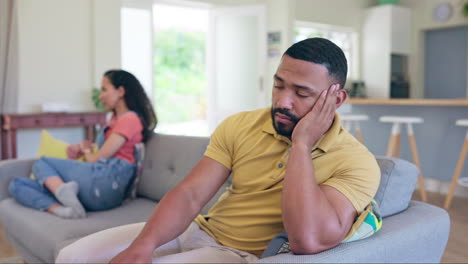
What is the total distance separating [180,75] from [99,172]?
10915 millimetres

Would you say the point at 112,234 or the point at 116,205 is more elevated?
the point at 112,234

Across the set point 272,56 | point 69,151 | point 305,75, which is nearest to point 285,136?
point 305,75

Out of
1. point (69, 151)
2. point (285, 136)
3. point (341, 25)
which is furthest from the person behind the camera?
point (341, 25)

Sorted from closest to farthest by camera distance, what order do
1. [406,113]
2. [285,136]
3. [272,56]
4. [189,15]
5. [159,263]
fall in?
[159,263]
[285,136]
[406,113]
[272,56]
[189,15]

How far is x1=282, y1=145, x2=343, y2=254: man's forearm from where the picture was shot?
1086 mm

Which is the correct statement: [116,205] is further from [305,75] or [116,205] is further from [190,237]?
[305,75]

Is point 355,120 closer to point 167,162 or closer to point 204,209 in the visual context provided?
point 167,162

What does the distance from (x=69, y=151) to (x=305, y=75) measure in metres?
1.95

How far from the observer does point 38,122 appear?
182 inches

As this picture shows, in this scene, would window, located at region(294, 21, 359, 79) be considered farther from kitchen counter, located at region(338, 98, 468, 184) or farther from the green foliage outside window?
the green foliage outside window

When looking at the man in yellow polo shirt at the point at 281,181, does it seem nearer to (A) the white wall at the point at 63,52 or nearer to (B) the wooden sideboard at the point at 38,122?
(B) the wooden sideboard at the point at 38,122

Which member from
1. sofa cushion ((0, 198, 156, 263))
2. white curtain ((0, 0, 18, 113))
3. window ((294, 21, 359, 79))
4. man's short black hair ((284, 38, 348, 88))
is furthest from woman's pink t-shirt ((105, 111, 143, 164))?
window ((294, 21, 359, 79))

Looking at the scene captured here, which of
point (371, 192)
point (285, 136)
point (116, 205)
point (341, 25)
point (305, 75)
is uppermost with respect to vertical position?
point (341, 25)

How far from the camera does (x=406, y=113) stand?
4.84 metres
